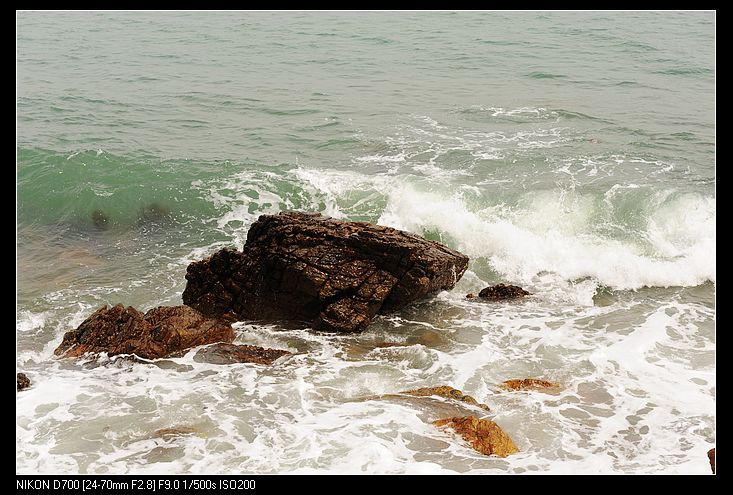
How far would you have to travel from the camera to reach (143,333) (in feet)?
35.4

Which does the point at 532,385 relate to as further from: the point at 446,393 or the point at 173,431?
the point at 173,431

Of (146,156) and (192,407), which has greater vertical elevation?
(146,156)

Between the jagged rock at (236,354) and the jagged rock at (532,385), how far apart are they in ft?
11.5

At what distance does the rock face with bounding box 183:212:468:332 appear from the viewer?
37.5ft

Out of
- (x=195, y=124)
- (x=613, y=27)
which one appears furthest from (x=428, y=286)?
(x=613, y=27)

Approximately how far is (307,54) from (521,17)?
55.7 feet

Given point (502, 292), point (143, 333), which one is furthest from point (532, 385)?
point (143, 333)

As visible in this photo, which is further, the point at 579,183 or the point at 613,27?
the point at 613,27

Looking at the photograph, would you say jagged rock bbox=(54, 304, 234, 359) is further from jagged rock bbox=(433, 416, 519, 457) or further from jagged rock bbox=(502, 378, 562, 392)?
jagged rock bbox=(502, 378, 562, 392)

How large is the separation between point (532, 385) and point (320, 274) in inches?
156

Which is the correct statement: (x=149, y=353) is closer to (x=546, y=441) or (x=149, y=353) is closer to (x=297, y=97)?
(x=546, y=441)

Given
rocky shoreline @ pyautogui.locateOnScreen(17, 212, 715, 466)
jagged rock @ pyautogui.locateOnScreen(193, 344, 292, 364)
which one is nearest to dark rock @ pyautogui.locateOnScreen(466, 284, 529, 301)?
rocky shoreline @ pyautogui.locateOnScreen(17, 212, 715, 466)

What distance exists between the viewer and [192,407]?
9.09 m

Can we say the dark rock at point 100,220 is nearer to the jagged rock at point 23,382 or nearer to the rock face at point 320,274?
the rock face at point 320,274
